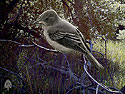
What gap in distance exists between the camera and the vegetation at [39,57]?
0.86 metres

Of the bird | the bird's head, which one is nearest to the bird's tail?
the bird

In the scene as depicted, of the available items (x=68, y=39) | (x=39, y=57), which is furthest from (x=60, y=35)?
(x=39, y=57)

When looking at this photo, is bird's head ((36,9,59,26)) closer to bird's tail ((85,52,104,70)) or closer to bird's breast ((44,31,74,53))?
bird's breast ((44,31,74,53))

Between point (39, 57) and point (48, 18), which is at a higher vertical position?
point (48, 18)

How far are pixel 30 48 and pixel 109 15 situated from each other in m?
0.47

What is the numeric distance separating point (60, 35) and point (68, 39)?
39mm

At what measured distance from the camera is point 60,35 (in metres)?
0.80

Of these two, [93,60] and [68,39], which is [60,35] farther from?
[93,60]

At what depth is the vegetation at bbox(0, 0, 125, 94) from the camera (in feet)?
2.81

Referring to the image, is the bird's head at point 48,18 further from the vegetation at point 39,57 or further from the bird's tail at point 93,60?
the bird's tail at point 93,60

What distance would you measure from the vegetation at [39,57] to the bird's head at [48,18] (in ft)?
0.23

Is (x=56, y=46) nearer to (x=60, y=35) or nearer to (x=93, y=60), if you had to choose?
(x=60, y=35)

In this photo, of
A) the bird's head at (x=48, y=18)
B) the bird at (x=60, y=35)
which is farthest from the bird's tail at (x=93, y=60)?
the bird's head at (x=48, y=18)

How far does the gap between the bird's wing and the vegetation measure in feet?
0.25
